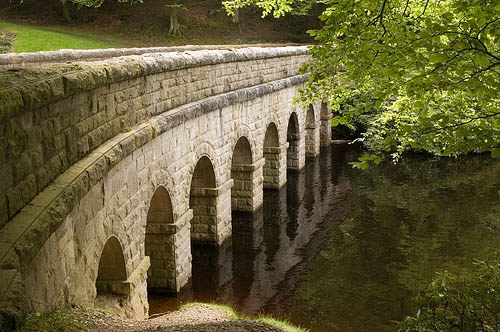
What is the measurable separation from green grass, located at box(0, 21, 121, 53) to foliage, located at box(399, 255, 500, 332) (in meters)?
22.9

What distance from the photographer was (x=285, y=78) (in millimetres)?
18578

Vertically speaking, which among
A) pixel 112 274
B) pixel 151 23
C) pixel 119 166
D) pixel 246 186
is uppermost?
pixel 151 23

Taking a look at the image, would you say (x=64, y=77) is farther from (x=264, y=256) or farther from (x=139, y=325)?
(x=264, y=256)

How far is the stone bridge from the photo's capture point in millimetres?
4633

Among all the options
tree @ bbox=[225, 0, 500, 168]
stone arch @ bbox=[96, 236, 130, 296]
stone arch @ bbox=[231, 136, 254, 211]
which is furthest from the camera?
stone arch @ bbox=[231, 136, 254, 211]

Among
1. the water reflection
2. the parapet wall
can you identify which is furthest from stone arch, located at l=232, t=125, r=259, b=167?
the parapet wall

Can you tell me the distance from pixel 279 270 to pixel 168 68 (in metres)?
5.13

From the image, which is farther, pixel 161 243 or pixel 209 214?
pixel 209 214

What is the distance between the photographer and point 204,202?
13188 millimetres

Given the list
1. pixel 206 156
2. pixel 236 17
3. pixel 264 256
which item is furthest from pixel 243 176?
pixel 236 17

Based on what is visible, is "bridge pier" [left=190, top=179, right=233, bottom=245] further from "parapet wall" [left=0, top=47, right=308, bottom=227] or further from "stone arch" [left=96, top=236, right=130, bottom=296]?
"stone arch" [left=96, top=236, right=130, bottom=296]

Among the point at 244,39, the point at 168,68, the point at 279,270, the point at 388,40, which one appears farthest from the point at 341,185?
the point at 244,39

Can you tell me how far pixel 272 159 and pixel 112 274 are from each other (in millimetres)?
10891

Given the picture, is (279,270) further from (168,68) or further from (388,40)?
(388,40)
